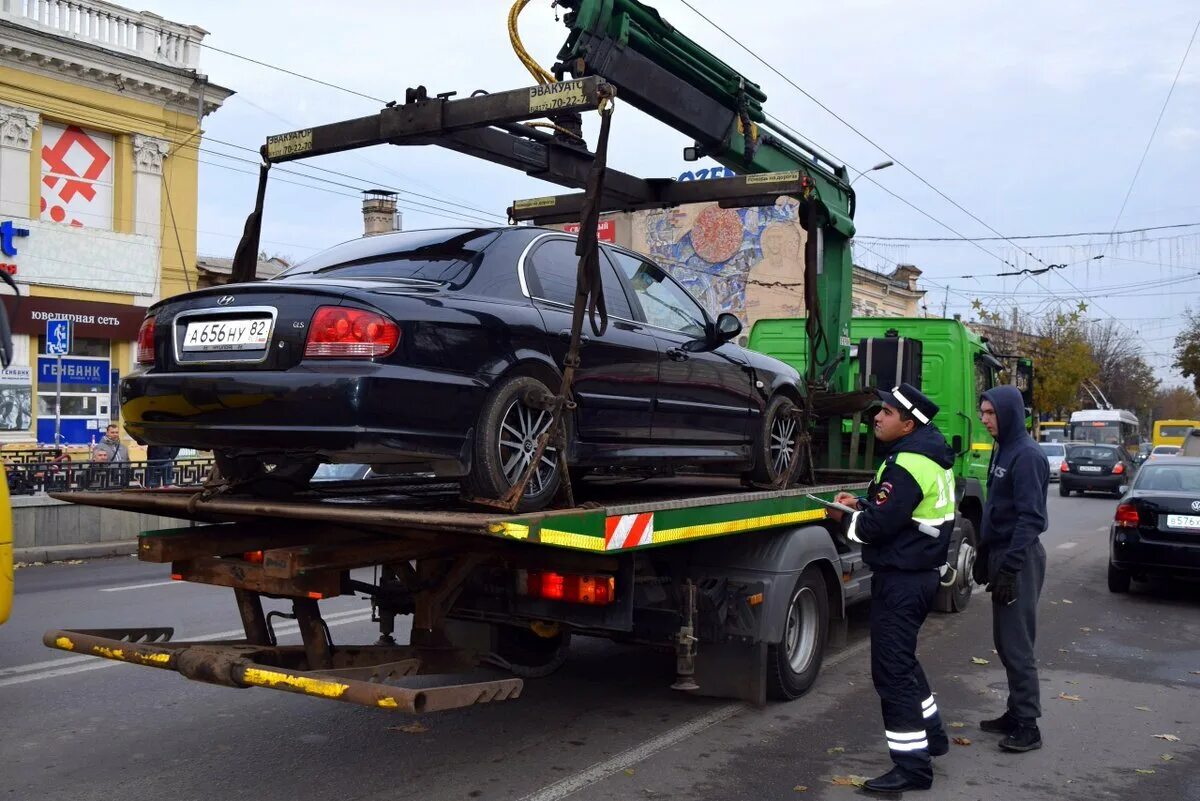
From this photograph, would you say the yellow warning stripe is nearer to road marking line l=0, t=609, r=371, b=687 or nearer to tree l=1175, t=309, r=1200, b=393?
road marking line l=0, t=609, r=371, b=687

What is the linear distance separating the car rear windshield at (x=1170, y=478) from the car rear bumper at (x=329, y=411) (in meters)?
8.70

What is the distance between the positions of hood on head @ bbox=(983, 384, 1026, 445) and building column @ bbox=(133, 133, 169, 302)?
19.4 metres

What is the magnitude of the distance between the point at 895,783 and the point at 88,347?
20.2m

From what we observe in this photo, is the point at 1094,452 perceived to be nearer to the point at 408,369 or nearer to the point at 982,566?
the point at 982,566

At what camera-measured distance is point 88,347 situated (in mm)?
21156

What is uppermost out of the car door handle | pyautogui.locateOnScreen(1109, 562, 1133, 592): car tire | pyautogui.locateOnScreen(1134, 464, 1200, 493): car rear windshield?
the car door handle

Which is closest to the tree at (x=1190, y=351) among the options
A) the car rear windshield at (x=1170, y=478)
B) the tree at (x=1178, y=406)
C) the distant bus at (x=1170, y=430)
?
the distant bus at (x=1170, y=430)

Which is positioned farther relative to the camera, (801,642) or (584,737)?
(801,642)

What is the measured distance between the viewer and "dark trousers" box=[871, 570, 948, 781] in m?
4.77

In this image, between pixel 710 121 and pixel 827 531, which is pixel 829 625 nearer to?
pixel 827 531

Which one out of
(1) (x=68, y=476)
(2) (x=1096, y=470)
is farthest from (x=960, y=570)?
(2) (x=1096, y=470)

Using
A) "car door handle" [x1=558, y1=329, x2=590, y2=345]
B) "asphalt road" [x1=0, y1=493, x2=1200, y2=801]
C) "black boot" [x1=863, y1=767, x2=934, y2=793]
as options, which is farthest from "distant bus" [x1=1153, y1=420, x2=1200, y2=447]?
"car door handle" [x1=558, y1=329, x2=590, y2=345]

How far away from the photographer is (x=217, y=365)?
4.45 meters

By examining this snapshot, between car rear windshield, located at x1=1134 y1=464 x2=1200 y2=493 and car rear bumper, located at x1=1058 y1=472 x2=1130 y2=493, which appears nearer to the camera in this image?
car rear windshield, located at x1=1134 y1=464 x2=1200 y2=493
